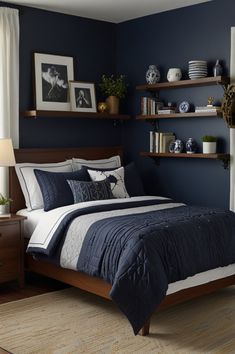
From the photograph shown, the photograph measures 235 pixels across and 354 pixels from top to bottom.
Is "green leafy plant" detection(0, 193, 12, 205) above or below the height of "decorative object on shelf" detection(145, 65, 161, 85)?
below

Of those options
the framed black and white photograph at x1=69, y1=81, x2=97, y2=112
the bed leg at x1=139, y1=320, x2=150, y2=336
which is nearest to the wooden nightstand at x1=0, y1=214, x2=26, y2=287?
the bed leg at x1=139, y1=320, x2=150, y2=336

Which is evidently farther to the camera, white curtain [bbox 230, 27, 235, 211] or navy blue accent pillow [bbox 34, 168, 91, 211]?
white curtain [bbox 230, 27, 235, 211]

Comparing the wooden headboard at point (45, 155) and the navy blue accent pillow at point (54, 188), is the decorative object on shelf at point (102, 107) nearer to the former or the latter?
the wooden headboard at point (45, 155)

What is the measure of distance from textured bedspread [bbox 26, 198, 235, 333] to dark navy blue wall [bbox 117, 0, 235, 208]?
39.0 inches

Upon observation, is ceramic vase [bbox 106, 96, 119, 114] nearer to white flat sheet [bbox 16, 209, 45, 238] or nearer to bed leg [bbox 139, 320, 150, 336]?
white flat sheet [bbox 16, 209, 45, 238]

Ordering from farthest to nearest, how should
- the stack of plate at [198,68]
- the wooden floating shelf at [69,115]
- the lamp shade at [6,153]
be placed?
the wooden floating shelf at [69,115] → the stack of plate at [198,68] → the lamp shade at [6,153]

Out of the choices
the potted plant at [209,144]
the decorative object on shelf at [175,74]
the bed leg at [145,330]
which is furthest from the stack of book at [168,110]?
the bed leg at [145,330]

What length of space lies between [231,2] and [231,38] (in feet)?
1.17

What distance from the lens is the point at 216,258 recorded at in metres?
4.07

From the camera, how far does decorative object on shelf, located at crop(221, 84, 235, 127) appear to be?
4.99 metres

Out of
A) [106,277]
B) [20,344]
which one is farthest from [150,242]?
[20,344]

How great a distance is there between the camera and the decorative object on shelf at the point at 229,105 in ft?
16.4

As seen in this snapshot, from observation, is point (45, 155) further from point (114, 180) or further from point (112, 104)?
point (112, 104)

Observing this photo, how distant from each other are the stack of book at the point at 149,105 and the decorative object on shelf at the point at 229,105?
3.00 ft
